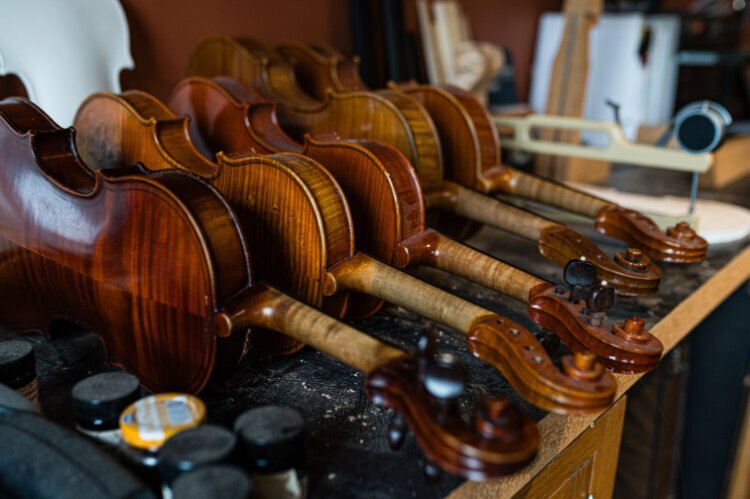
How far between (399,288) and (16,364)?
0.49m

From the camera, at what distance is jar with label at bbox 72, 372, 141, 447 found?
739 millimetres

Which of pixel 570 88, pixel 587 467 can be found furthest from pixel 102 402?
pixel 570 88

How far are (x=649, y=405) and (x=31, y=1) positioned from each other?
1.91m

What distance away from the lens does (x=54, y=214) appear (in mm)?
955

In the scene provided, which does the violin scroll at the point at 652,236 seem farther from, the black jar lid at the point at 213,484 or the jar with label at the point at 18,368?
the jar with label at the point at 18,368

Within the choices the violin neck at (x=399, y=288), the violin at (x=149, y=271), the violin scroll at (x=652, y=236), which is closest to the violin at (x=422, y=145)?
the violin scroll at (x=652, y=236)

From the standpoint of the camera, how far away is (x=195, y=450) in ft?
2.15

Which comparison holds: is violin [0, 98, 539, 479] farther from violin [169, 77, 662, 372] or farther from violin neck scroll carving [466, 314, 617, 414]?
violin [169, 77, 662, 372]

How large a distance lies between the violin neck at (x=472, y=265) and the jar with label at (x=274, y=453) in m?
0.44

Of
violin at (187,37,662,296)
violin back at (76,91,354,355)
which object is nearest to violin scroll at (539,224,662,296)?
violin at (187,37,662,296)

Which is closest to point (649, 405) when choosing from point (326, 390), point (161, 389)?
point (326, 390)

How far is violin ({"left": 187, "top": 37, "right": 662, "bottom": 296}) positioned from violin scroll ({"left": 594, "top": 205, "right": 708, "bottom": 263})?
0.11m

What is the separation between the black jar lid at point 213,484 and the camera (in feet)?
1.97

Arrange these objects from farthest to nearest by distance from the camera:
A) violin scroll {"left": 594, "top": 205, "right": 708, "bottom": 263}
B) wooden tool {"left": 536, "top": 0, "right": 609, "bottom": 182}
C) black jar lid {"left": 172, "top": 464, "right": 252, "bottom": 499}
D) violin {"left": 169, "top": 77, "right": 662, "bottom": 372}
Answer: wooden tool {"left": 536, "top": 0, "right": 609, "bottom": 182}, violin scroll {"left": 594, "top": 205, "right": 708, "bottom": 263}, violin {"left": 169, "top": 77, "right": 662, "bottom": 372}, black jar lid {"left": 172, "top": 464, "right": 252, "bottom": 499}
